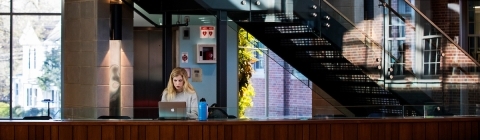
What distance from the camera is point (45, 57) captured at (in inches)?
628

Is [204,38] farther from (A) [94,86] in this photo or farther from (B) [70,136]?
(B) [70,136]

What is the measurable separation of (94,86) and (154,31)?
1.38 metres

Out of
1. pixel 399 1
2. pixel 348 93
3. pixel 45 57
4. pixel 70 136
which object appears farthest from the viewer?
pixel 45 57

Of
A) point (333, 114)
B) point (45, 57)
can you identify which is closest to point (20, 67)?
point (45, 57)

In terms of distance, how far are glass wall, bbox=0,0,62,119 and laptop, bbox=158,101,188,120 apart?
585cm

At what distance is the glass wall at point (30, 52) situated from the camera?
15859 mm

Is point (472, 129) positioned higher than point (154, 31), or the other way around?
point (154, 31)

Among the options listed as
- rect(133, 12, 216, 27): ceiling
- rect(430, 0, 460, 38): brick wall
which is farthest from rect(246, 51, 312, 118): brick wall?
rect(133, 12, 216, 27): ceiling

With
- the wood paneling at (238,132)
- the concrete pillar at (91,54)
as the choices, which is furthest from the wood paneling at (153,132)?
the concrete pillar at (91,54)

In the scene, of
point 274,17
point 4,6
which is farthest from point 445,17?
point 4,6

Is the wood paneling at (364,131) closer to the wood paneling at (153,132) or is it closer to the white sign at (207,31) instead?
the wood paneling at (153,132)

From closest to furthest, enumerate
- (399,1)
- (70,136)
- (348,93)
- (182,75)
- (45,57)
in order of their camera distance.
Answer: (70,136) → (182,75) → (399,1) → (348,93) → (45,57)

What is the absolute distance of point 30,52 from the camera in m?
16.0

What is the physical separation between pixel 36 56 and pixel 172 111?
6.20 m
